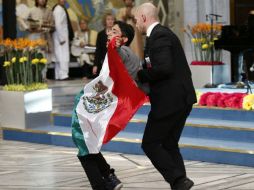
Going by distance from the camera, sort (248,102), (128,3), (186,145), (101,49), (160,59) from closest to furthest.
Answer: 1. (160,59)
2. (186,145)
3. (248,102)
4. (101,49)
5. (128,3)

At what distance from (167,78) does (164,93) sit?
125mm

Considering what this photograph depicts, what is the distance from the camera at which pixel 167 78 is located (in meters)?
7.03

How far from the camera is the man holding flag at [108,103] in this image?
7418 millimetres

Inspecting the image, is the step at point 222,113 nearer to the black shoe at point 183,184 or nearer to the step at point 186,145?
the step at point 186,145

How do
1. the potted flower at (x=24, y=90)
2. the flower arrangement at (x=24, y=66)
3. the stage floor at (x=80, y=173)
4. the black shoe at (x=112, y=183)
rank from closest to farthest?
the black shoe at (x=112, y=183), the stage floor at (x=80, y=173), the potted flower at (x=24, y=90), the flower arrangement at (x=24, y=66)

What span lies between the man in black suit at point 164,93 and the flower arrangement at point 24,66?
501 cm

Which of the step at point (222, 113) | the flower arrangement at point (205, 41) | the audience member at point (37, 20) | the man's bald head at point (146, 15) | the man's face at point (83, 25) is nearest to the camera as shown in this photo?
the man's bald head at point (146, 15)

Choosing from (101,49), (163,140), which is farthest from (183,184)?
(101,49)

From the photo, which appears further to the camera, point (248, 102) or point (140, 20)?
point (248, 102)

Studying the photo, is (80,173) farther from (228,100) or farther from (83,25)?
(83,25)

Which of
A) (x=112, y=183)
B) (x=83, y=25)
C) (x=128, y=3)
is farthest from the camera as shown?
(x=128, y=3)

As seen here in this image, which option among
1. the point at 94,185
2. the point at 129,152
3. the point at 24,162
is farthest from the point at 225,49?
the point at 94,185

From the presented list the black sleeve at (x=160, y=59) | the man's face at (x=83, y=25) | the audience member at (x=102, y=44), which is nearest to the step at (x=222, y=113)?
the audience member at (x=102, y=44)

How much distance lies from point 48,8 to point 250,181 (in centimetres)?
1018
